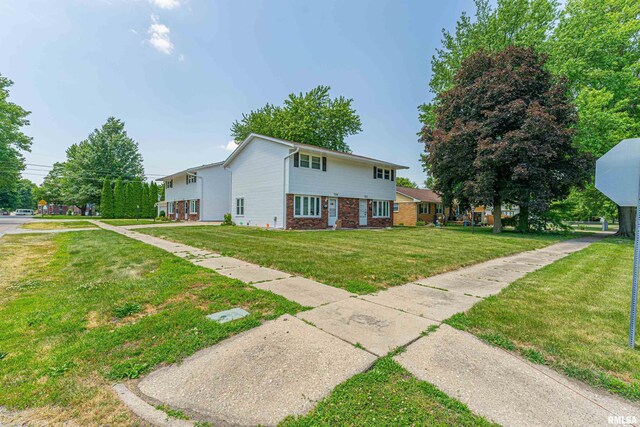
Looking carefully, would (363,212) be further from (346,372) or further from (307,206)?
(346,372)

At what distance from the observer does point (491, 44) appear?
72.4ft

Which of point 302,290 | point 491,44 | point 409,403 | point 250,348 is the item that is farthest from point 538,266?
point 491,44

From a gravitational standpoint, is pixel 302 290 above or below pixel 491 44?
below

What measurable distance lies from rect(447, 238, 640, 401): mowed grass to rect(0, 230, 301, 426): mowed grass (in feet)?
9.28

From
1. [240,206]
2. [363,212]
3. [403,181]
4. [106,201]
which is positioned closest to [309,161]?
[363,212]

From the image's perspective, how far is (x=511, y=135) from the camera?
15445 millimetres

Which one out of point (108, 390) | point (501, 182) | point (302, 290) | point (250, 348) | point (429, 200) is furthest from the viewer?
point (429, 200)

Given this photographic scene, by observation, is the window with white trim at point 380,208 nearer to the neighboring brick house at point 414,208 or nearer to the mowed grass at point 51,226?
the neighboring brick house at point 414,208

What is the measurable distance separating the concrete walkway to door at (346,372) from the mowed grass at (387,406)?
11cm

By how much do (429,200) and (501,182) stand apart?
41.5 ft

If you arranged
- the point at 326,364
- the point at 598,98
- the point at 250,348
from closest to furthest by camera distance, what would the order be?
the point at 326,364 < the point at 250,348 < the point at 598,98

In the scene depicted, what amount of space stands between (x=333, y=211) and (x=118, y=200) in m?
32.2

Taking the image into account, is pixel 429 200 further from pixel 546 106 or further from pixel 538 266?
pixel 538 266

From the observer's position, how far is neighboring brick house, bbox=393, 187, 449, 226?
2967 centimetres
